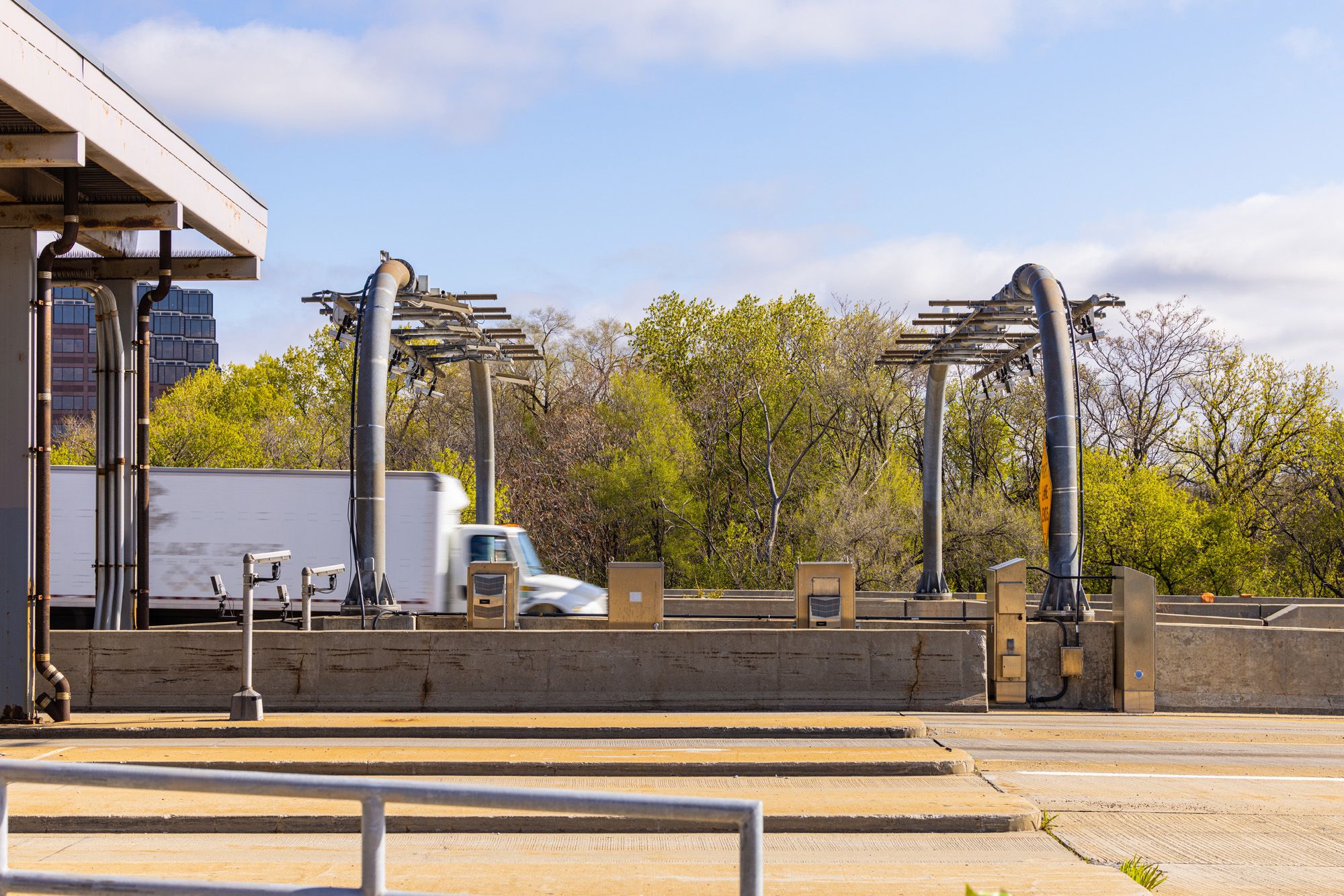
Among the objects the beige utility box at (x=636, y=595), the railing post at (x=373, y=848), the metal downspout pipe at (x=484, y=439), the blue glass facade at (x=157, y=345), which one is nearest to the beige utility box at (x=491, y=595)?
the beige utility box at (x=636, y=595)

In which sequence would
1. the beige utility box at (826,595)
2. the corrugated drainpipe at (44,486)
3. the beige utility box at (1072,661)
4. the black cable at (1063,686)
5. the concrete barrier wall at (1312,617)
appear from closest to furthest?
1. the corrugated drainpipe at (44,486)
2. the beige utility box at (1072,661)
3. the black cable at (1063,686)
4. the beige utility box at (826,595)
5. the concrete barrier wall at (1312,617)

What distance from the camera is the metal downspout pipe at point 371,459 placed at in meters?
18.4

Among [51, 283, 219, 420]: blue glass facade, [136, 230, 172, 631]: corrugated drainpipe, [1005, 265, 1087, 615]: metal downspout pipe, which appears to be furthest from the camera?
[51, 283, 219, 420]: blue glass facade

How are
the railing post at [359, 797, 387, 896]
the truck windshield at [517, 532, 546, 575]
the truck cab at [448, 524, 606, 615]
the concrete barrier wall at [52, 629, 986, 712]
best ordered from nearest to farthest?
the railing post at [359, 797, 387, 896], the concrete barrier wall at [52, 629, 986, 712], the truck cab at [448, 524, 606, 615], the truck windshield at [517, 532, 546, 575]

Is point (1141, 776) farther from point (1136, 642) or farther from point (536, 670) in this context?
point (536, 670)

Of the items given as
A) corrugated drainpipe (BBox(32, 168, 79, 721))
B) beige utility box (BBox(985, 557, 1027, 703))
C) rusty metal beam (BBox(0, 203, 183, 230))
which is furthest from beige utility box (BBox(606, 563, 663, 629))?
rusty metal beam (BBox(0, 203, 183, 230))

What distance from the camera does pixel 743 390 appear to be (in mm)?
57156

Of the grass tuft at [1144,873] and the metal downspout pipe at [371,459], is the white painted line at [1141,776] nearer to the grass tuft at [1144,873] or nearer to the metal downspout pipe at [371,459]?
the grass tuft at [1144,873]

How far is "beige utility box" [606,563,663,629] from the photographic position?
17766mm

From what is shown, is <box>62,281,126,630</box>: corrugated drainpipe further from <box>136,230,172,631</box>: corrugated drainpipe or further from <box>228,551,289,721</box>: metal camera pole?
<box>228,551,289,721</box>: metal camera pole

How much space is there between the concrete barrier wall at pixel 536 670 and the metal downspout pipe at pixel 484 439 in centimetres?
1394

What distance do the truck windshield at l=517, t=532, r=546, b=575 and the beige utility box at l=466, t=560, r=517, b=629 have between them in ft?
→ 28.0

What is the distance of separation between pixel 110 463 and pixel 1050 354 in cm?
1431

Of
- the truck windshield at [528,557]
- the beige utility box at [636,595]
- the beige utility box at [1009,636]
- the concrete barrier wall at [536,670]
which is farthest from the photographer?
the truck windshield at [528,557]
